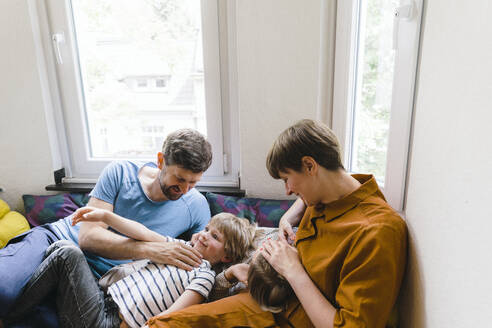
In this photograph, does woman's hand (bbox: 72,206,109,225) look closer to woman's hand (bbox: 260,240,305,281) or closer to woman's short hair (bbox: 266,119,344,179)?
woman's hand (bbox: 260,240,305,281)

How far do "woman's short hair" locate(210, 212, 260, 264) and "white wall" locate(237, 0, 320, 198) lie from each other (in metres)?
0.51

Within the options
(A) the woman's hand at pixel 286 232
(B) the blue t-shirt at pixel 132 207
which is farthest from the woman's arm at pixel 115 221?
(A) the woman's hand at pixel 286 232

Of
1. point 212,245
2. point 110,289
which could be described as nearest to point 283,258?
point 212,245

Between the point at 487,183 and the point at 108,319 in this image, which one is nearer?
the point at 487,183

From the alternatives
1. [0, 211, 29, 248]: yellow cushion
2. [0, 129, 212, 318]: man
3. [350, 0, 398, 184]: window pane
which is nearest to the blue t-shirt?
[0, 129, 212, 318]: man

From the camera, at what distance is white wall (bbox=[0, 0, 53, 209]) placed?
85.5 inches

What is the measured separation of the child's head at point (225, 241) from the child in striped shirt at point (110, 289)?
8cm

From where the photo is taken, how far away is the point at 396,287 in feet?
3.16

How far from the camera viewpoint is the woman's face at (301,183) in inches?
43.9

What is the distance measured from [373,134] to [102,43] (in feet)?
6.01

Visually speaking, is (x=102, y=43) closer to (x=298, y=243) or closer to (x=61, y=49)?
(x=61, y=49)

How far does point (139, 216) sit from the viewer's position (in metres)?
1.74

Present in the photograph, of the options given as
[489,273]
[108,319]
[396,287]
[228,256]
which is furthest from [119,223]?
[489,273]

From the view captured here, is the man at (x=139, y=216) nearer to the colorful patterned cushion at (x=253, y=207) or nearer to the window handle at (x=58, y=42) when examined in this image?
the colorful patterned cushion at (x=253, y=207)
